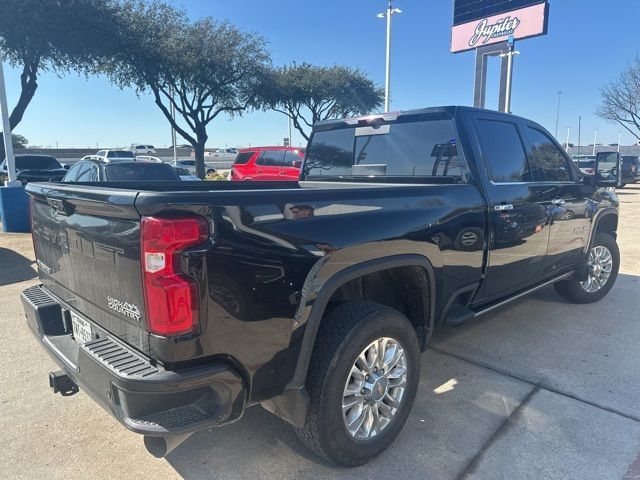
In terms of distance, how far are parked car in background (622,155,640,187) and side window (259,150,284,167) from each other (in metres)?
18.9

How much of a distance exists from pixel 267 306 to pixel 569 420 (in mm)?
2232

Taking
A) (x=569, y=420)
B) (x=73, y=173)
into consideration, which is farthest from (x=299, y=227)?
(x=73, y=173)

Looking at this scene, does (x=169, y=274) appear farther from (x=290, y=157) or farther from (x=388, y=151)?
(x=290, y=157)

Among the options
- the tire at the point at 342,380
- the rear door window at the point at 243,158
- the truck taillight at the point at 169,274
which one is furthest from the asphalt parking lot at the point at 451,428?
the rear door window at the point at 243,158

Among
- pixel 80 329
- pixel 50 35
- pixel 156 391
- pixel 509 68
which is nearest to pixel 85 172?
pixel 80 329

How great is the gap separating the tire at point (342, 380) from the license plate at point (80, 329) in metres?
1.15

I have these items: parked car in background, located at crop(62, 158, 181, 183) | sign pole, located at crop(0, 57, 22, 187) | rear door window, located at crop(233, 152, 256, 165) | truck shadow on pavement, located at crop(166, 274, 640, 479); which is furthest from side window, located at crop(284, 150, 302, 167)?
truck shadow on pavement, located at crop(166, 274, 640, 479)

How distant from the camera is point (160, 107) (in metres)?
25.3

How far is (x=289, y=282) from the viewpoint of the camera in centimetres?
208

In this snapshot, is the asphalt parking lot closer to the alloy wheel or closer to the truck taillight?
the alloy wheel

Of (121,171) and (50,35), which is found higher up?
(50,35)

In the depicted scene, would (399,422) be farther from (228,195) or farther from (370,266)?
(228,195)

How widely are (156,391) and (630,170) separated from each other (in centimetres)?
2914

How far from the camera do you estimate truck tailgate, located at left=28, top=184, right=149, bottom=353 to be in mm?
1910
